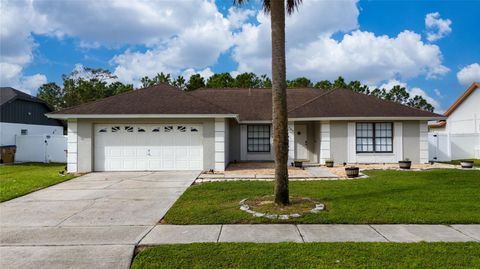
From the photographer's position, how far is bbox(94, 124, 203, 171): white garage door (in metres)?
15.2

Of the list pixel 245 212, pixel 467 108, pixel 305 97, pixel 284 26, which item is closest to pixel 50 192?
pixel 245 212

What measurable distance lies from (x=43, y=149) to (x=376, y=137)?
799 inches

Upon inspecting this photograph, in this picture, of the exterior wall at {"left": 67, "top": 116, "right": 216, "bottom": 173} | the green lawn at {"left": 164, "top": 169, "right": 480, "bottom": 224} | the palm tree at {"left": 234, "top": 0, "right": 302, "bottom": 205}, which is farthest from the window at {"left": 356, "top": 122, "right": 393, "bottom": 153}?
the palm tree at {"left": 234, "top": 0, "right": 302, "bottom": 205}

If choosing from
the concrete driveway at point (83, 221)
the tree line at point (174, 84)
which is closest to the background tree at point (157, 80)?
the tree line at point (174, 84)

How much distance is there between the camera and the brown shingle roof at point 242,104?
15.0 meters

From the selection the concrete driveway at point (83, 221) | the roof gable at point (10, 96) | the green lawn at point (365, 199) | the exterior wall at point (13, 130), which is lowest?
the concrete driveway at point (83, 221)

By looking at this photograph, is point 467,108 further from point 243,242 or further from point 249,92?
point 243,242

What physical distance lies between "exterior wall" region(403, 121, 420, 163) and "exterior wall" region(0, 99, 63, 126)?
25931 mm

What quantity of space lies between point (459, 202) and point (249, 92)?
16296 millimetres

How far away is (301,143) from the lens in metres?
19.8

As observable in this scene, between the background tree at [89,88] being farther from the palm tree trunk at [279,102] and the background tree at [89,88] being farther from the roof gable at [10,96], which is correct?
the palm tree trunk at [279,102]

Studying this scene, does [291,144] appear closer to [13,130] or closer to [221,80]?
[13,130]

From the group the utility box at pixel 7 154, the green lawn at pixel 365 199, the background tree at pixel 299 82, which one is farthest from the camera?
the background tree at pixel 299 82

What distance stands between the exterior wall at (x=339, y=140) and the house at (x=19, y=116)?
21092 mm
